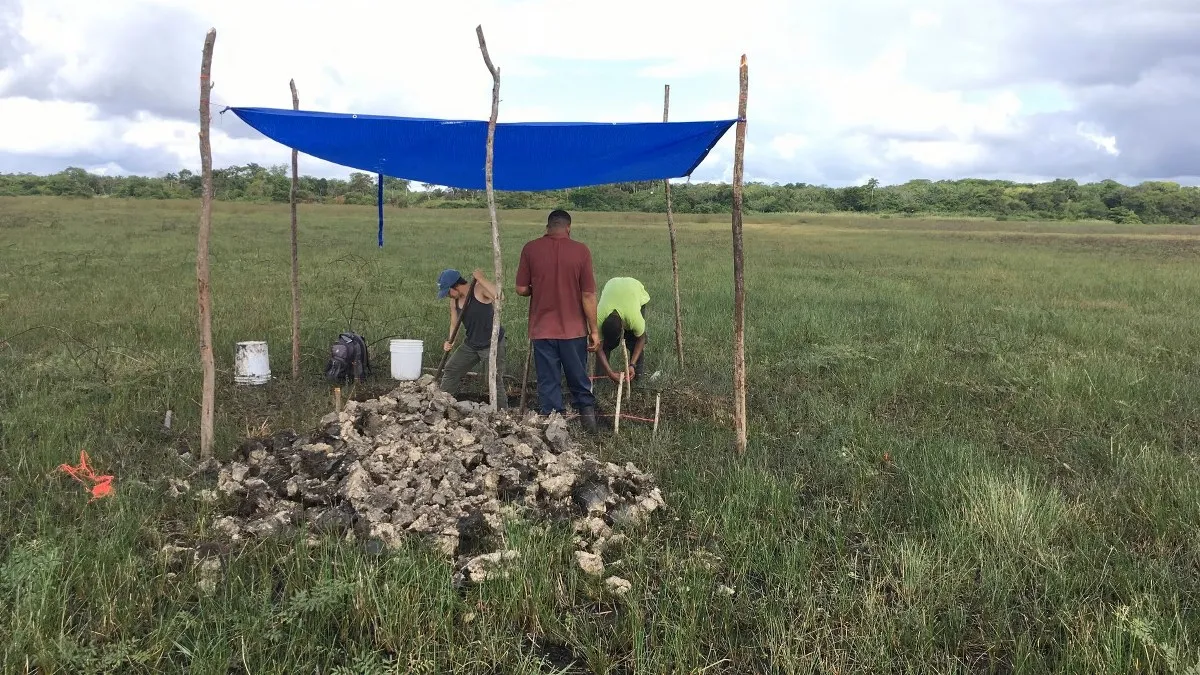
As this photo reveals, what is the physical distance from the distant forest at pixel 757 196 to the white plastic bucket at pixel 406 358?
28038 mm

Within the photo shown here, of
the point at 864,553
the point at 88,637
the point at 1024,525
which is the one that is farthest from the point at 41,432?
the point at 1024,525

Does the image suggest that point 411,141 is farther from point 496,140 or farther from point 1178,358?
point 1178,358

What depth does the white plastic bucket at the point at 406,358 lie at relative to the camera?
20.6 ft

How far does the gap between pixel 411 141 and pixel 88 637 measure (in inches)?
152

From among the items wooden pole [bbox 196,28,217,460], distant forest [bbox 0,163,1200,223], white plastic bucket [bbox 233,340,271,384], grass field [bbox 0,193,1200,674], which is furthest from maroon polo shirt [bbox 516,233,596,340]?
Answer: distant forest [bbox 0,163,1200,223]

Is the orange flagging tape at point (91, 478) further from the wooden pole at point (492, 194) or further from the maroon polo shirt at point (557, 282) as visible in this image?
the maroon polo shirt at point (557, 282)

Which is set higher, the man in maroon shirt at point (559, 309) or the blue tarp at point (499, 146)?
the blue tarp at point (499, 146)

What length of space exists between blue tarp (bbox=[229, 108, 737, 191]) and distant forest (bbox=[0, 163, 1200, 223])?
89.5 feet

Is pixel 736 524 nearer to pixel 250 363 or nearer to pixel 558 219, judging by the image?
pixel 558 219

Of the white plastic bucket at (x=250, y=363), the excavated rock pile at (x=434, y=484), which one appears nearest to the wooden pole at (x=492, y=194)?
the excavated rock pile at (x=434, y=484)

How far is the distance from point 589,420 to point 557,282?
43.9 inches

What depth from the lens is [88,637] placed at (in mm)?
2746

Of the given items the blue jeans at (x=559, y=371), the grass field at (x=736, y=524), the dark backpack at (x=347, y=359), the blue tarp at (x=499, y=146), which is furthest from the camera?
the dark backpack at (x=347, y=359)

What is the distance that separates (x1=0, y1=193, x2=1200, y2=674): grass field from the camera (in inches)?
108
